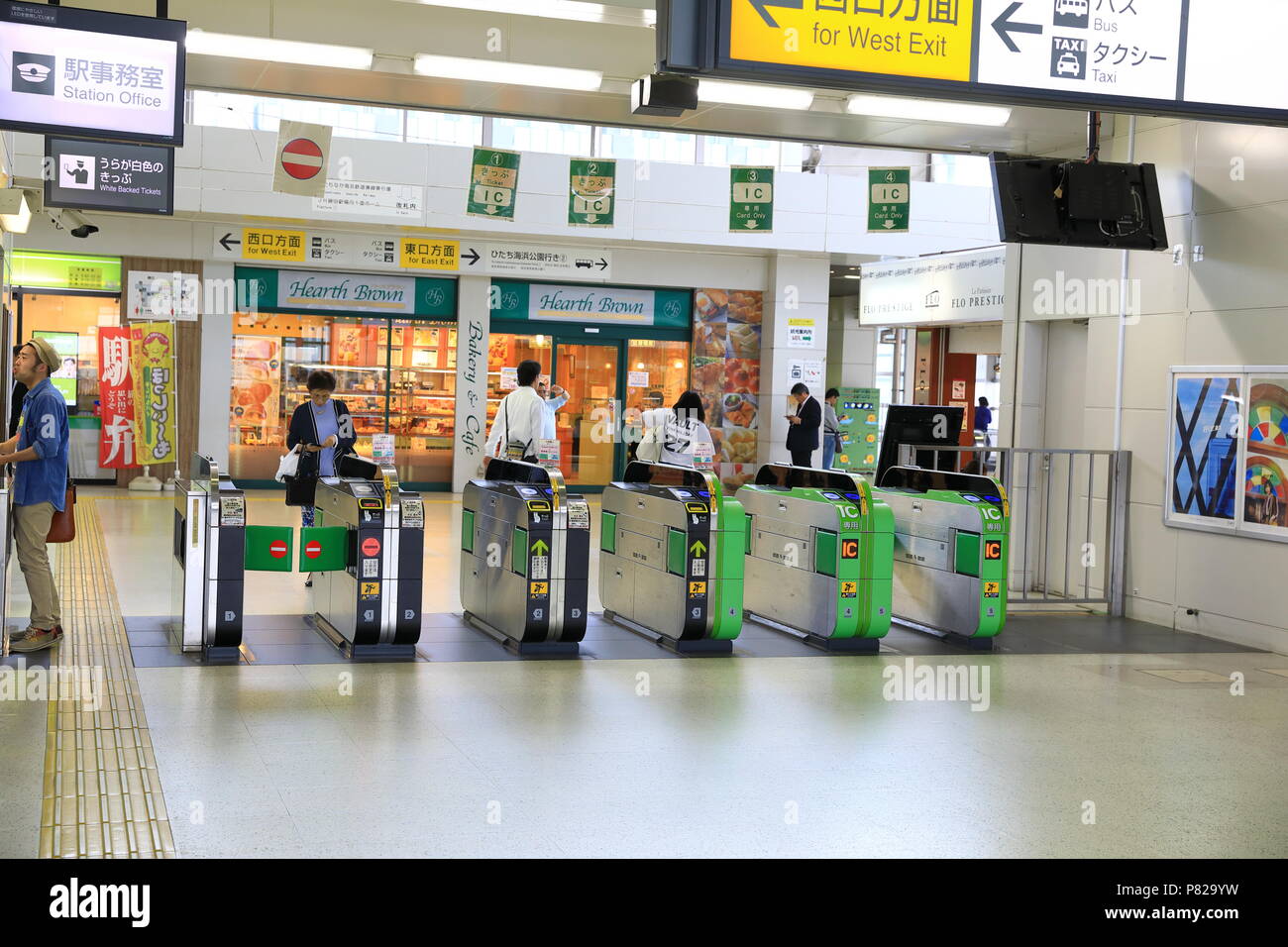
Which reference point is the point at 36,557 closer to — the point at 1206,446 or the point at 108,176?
the point at 108,176

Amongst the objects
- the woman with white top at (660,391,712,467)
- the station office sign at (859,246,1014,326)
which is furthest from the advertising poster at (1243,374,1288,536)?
the woman with white top at (660,391,712,467)

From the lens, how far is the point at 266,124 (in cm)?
1455

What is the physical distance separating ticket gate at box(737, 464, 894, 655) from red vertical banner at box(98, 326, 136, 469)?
888 cm

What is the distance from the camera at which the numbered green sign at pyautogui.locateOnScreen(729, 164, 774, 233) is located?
1202 centimetres

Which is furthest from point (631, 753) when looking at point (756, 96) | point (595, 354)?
point (595, 354)

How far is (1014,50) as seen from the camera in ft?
12.9

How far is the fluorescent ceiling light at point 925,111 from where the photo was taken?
26.6 ft

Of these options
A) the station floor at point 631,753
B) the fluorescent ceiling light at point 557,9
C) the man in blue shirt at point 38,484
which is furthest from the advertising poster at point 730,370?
the man in blue shirt at point 38,484

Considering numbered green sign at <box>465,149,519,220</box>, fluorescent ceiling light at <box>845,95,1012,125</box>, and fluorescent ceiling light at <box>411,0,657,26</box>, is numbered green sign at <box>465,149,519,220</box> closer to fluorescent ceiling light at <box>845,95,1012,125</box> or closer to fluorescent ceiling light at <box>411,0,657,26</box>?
fluorescent ceiling light at <box>845,95,1012,125</box>

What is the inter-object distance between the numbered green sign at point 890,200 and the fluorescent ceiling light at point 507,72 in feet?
12.7

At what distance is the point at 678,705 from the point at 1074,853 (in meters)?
2.28

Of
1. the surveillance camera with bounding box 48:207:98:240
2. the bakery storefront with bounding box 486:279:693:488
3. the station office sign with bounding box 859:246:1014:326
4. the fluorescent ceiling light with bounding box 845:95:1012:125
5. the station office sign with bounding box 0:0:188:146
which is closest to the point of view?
the station office sign with bounding box 0:0:188:146

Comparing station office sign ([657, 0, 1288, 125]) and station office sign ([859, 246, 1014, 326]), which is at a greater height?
station office sign ([859, 246, 1014, 326])

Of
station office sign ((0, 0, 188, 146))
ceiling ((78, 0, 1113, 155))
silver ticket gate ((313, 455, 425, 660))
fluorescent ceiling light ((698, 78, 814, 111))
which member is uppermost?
ceiling ((78, 0, 1113, 155))
